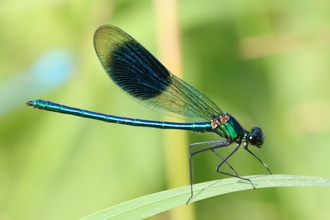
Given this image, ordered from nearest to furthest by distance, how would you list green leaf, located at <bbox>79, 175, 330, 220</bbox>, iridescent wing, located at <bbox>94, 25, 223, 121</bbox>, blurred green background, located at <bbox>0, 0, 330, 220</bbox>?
green leaf, located at <bbox>79, 175, 330, 220</bbox>, iridescent wing, located at <bbox>94, 25, 223, 121</bbox>, blurred green background, located at <bbox>0, 0, 330, 220</bbox>

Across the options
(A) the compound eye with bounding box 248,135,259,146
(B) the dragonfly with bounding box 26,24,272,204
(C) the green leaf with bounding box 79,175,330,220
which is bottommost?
(C) the green leaf with bounding box 79,175,330,220

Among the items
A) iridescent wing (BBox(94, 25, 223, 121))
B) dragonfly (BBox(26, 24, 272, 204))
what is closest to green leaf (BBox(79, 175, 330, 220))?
dragonfly (BBox(26, 24, 272, 204))

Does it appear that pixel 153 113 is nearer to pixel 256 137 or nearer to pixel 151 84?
pixel 151 84

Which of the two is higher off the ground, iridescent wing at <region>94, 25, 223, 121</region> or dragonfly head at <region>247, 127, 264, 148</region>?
iridescent wing at <region>94, 25, 223, 121</region>

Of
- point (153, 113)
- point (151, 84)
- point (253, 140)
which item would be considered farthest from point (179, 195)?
point (153, 113)

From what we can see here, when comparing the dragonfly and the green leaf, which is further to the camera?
the dragonfly

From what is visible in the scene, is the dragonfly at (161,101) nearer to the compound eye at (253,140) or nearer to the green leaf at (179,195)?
the compound eye at (253,140)

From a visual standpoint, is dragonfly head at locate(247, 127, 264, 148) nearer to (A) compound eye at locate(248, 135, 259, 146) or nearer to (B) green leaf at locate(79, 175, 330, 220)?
(A) compound eye at locate(248, 135, 259, 146)
